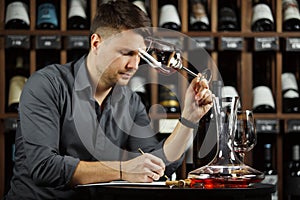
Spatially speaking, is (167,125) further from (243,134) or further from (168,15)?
(243,134)

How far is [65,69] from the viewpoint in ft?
7.49

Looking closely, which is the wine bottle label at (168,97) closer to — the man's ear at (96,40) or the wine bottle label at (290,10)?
the wine bottle label at (290,10)

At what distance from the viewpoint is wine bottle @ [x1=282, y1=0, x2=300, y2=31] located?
3.16 m

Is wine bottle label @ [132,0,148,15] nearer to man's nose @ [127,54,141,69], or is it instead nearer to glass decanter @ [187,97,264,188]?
man's nose @ [127,54,141,69]

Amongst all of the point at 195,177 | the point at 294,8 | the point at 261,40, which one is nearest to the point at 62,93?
the point at 195,177

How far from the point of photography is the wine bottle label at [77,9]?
10.3ft

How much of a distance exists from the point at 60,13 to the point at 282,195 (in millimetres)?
1327

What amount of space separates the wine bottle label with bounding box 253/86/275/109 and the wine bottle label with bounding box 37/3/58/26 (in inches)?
38.9

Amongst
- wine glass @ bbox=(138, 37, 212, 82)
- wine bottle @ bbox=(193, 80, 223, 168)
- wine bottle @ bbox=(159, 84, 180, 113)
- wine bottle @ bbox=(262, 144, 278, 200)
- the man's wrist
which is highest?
wine glass @ bbox=(138, 37, 212, 82)

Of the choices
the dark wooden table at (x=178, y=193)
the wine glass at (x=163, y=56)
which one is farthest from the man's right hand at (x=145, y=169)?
the wine glass at (x=163, y=56)

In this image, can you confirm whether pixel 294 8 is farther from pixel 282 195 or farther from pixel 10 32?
pixel 10 32

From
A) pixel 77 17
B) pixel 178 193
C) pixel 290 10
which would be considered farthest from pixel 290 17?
pixel 178 193

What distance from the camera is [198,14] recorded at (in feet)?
10.5

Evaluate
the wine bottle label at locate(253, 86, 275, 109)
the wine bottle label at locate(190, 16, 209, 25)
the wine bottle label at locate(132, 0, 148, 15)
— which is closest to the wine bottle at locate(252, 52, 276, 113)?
the wine bottle label at locate(253, 86, 275, 109)
